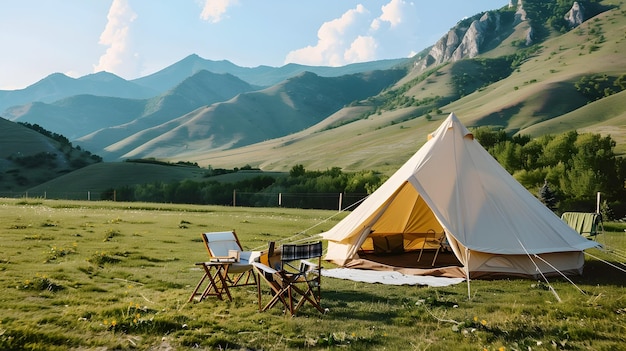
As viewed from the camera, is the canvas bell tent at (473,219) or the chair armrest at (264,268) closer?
the chair armrest at (264,268)

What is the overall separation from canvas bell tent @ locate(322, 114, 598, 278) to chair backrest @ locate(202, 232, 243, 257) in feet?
11.5

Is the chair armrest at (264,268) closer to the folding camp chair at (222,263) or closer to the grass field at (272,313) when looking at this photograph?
the folding camp chair at (222,263)

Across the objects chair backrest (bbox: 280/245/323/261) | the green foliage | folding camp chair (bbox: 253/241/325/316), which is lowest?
folding camp chair (bbox: 253/241/325/316)

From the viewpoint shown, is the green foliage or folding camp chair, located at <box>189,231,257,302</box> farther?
the green foliage

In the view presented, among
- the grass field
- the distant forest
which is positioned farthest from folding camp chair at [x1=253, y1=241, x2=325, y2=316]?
the distant forest

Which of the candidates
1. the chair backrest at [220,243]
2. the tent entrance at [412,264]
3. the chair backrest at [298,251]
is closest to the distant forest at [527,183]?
the tent entrance at [412,264]

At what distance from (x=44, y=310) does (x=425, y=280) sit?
6837 millimetres

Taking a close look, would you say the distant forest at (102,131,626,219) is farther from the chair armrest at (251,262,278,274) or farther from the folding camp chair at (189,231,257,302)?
the chair armrest at (251,262,278,274)

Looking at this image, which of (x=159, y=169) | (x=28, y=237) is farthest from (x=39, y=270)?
(x=159, y=169)

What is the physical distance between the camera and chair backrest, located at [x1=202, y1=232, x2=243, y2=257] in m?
9.65

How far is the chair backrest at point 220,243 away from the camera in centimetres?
965

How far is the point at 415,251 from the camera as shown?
1606 cm

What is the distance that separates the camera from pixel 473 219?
1145 centimetres

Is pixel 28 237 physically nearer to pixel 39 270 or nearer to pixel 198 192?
pixel 39 270
